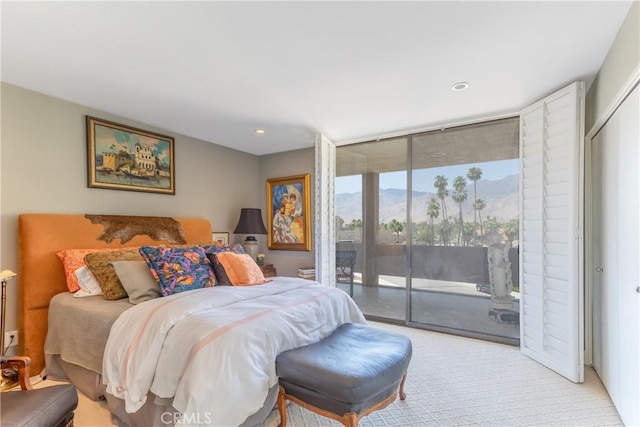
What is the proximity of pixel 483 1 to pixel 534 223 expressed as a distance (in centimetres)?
204

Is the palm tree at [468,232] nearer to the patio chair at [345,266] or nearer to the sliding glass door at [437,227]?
the sliding glass door at [437,227]

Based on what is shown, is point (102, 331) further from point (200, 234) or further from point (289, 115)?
point (289, 115)

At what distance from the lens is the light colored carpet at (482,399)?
1.98m

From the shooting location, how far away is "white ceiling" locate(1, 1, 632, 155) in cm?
166

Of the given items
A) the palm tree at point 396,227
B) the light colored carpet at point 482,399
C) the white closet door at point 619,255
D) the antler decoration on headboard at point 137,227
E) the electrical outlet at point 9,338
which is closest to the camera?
the white closet door at point 619,255

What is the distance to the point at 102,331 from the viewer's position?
2070 millimetres

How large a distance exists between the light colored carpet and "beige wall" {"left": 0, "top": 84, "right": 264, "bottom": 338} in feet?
4.54

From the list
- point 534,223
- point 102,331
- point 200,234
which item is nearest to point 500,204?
point 534,223

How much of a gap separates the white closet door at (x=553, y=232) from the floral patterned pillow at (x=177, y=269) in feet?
9.34

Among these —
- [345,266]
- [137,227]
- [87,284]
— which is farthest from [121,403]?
[345,266]

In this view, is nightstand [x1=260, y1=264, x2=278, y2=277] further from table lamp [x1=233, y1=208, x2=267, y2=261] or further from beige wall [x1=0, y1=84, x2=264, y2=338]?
beige wall [x1=0, y1=84, x2=264, y2=338]

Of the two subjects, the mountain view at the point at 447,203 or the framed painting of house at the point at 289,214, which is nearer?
the mountain view at the point at 447,203

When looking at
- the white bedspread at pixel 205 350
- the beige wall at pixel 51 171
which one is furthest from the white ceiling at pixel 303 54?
the white bedspread at pixel 205 350

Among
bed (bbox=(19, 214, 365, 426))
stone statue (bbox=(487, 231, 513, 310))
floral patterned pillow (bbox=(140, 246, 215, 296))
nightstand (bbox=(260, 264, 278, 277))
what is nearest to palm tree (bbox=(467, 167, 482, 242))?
stone statue (bbox=(487, 231, 513, 310))
